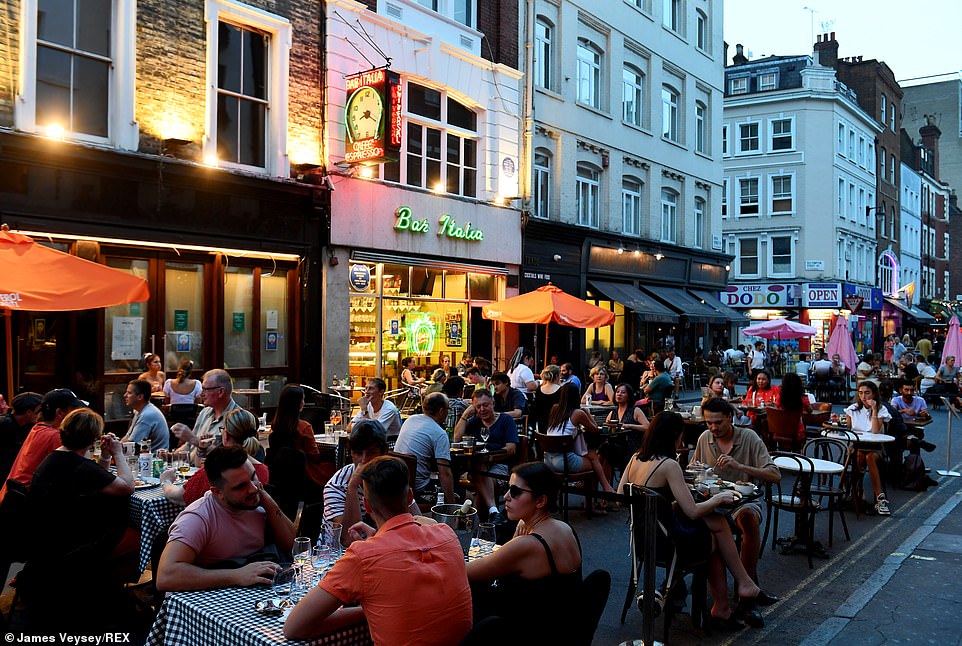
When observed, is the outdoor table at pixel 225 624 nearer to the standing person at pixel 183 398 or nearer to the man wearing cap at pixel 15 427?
the man wearing cap at pixel 15 427

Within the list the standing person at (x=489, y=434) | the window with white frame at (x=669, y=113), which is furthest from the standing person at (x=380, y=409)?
the window with white frame at (x=669, y=113)

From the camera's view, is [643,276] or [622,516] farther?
[643,276]

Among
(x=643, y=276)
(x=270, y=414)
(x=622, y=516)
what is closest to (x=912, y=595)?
(x=622, y=516)

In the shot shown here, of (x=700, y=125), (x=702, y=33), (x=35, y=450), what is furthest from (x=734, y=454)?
(x=702, y=33)

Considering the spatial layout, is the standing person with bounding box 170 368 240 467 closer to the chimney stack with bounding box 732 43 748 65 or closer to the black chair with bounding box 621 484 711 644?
the black chair with bounding box 621 484 711 644

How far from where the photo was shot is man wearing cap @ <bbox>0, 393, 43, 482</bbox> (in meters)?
6.89

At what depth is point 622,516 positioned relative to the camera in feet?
31.0

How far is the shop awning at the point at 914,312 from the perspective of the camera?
52906 mm

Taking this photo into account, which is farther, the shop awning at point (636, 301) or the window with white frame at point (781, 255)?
the window with white frame at point (781, 255)

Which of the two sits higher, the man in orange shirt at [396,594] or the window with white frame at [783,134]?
the window with white frame at [783,134]

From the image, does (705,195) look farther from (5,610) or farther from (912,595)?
(5,610)

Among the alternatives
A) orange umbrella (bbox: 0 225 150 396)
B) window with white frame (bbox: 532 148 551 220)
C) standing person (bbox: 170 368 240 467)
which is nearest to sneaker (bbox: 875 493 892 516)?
standing person (bbox: 170 368 240 467)

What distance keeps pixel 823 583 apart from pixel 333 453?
5.28m

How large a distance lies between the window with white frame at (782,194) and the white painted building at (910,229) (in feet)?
52.5
